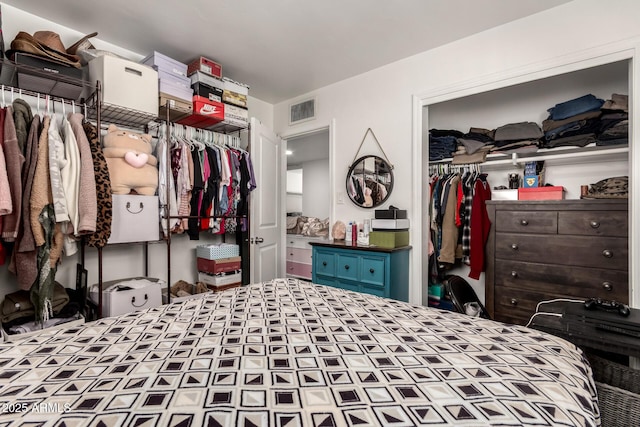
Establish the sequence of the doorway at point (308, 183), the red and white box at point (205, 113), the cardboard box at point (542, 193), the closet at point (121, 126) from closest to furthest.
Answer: the closet at point (121, 126) → the cardboard box at point (542, 193) → the red and white box at point (205, 113) → the doorway at point (308, 183)

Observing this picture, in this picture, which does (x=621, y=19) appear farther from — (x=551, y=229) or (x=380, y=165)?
(x=380, y=165)

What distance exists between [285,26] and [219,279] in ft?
7.39

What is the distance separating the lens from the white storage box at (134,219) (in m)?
2.16

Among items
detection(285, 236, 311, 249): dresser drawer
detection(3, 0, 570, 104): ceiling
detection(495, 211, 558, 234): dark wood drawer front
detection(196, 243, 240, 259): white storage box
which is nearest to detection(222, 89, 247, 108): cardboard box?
detection(3, 0, 570, 104): ceiling

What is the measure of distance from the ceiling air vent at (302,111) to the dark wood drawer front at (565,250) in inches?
91.8

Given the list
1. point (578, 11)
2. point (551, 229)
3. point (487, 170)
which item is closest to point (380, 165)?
point (487, 170)

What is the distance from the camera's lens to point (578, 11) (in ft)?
6.69

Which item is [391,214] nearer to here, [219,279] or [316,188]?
[219,279]

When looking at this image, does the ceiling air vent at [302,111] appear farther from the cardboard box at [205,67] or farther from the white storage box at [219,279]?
the white storage box at [219,279]

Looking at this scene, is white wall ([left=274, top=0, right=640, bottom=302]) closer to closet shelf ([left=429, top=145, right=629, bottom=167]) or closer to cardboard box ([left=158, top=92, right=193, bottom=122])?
closet shelf ([left=429, top=145, right=629, bottom=167])

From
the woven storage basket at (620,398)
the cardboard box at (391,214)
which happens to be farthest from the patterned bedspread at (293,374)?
the cardboard box at (391,214)

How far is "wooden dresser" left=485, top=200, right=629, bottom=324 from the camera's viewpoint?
2.05m

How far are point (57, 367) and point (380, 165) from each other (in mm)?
2720

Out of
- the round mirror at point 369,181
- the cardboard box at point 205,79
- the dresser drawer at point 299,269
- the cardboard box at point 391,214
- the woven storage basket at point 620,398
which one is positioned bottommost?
the dresser drawer at point 299,269
